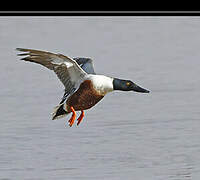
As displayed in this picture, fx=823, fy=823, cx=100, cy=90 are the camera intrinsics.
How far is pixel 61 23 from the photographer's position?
628 inches

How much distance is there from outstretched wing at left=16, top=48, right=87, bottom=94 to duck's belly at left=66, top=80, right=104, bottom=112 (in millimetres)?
132

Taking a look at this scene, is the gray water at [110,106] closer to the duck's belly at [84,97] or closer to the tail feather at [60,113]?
the tail feather at [60,113]

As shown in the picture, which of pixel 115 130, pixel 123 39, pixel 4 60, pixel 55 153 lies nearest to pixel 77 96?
pixel 55 153

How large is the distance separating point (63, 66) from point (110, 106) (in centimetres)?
245

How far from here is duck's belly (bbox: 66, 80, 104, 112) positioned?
8.45 m

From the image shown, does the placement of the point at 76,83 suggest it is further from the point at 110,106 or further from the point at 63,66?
the point at 110,106

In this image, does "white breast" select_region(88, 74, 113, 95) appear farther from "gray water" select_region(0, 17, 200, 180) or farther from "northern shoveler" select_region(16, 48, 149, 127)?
"gray water" select_region(0, 17, 200, 180)

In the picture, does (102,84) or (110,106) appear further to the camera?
(110,106)

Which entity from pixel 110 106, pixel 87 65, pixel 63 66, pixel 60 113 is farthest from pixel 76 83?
pixel 110 106

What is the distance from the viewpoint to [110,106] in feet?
35.9

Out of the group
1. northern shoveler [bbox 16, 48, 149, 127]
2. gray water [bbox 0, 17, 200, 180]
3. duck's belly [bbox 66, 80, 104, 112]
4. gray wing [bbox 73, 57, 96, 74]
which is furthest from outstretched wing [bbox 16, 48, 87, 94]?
gray water [bbox 0, 17, 200, 180]

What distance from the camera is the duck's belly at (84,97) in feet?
27.7
